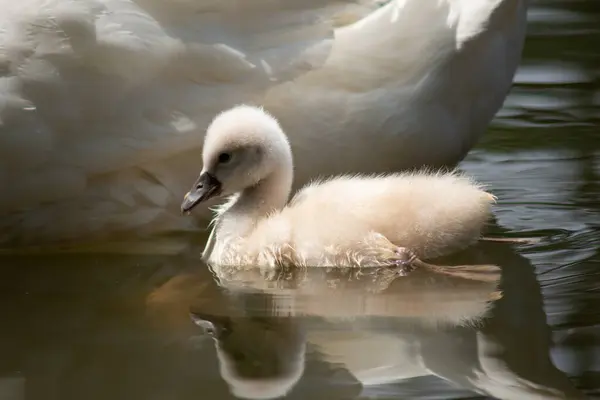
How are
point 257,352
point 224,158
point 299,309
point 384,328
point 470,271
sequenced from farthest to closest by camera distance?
point 224,158
point 470,271
point 299,309
point 384,328
point 257,352

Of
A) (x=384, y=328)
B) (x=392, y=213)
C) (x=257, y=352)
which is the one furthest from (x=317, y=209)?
(x=257, y=352)

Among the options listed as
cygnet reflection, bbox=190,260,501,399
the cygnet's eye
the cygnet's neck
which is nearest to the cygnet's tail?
cygnet reflection, bbox=190,260,501,399

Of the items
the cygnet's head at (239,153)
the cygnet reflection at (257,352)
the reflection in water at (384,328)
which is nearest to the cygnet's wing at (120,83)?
the cygnet's head at (239,153)

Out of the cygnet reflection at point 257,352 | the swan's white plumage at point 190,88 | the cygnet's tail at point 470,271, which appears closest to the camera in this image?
the cygnet reflection at point 257,352

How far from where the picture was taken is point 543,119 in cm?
461

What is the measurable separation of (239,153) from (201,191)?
0.13 m

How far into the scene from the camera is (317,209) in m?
3.24

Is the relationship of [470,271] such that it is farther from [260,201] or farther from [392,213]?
[260,201]

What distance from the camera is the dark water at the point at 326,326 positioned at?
8.13ft

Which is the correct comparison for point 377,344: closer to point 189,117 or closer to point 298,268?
point 298,268

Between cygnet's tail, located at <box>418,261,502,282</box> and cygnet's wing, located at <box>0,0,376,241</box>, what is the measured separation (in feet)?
1.98

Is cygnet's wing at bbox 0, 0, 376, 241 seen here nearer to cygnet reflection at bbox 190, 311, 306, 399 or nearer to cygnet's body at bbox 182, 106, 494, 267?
cygnet's body at bbox 182, 106, 494, 267

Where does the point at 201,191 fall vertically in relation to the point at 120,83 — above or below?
below

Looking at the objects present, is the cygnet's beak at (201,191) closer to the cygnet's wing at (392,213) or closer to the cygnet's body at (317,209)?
the cygnet's body at (317,209)
